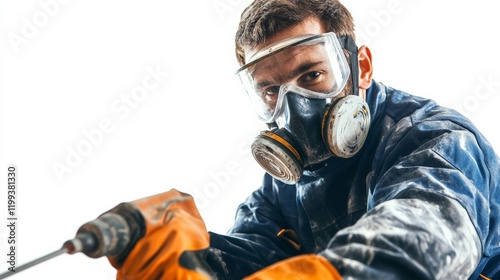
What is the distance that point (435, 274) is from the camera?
1228 millimetres

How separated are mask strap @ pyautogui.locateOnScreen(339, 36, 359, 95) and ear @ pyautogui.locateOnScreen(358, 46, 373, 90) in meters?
0.04

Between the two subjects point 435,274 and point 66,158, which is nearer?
point 435,274

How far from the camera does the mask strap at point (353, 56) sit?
81.6 inches

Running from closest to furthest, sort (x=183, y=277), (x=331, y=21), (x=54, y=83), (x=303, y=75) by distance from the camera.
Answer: (x=183, y=277) < (x=303, y=75) < (x=331, y=21) < (x=54, y=83)

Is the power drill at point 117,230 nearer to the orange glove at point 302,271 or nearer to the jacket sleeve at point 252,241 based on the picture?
the orange glove at point 302,271

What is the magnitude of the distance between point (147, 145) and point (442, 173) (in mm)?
1875

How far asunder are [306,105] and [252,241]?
521 mm

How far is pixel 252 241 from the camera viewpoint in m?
2.14

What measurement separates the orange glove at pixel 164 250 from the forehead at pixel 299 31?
80 centimetres

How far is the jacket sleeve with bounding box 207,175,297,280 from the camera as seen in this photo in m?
1.95

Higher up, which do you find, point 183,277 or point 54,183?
point 54,183

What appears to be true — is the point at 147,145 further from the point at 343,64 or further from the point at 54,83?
the point at 343,64

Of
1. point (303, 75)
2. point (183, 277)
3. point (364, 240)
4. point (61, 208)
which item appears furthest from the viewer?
point (61, 208)

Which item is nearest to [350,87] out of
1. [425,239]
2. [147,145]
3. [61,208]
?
[425,239]
